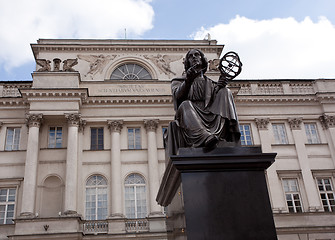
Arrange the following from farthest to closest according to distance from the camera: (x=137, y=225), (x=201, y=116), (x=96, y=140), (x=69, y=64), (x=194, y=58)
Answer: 1. (x=69, y=64)
2. (x=96, y=140)
3. (x=137, y=225)
4. (x=194, y=58)
5. (x=201, y=116)

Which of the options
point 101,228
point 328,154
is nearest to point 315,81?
point 328,154

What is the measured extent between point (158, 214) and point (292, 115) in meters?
12.0

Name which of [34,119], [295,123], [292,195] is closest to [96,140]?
[34,119]

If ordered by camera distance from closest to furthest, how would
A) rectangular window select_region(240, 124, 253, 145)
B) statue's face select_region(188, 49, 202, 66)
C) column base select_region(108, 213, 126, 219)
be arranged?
statue's face select_region(188, 49, 202, 66) < column base select_region(108, 213, 126, 219) < rectangular window select_region(240, 124, 253, 145)

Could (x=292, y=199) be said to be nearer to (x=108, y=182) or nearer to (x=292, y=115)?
(x=292, y=115)

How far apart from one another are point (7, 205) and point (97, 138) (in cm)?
668

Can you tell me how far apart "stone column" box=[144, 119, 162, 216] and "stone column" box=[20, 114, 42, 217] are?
675 cm

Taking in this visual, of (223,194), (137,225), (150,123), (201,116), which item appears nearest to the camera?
(223,194)

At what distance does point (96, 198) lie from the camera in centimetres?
2312

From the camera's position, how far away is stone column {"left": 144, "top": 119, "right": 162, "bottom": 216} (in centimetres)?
2289

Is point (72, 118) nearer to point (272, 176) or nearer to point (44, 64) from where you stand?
point (44, 64)

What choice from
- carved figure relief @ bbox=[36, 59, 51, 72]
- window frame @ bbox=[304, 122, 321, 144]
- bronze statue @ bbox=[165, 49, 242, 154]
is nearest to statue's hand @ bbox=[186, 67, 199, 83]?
bronze statue @ bbox=[165, 49, 242, 154]

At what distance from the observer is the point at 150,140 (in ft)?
81.4

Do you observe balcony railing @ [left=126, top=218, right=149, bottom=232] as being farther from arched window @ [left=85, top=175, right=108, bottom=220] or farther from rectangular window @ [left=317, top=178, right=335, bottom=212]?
rectangular window @ [left=317, top=178, right=335, bottom=212]
